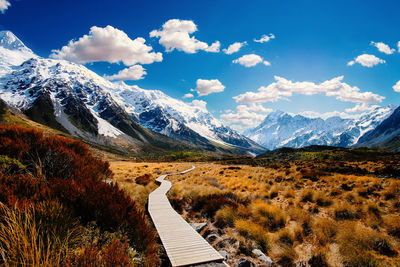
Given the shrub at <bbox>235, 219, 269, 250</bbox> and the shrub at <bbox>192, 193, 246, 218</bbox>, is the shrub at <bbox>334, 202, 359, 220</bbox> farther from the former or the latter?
the shrub at <bbox>192, 193, 246, 218</bbox>

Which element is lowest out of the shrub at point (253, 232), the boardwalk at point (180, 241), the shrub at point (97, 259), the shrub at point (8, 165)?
the boardwalk at point (180, 241)

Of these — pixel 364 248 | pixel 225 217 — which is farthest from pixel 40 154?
pixel 364 248

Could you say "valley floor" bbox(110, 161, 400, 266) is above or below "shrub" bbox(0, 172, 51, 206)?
below

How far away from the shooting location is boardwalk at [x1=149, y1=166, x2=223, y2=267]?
6.25 metres

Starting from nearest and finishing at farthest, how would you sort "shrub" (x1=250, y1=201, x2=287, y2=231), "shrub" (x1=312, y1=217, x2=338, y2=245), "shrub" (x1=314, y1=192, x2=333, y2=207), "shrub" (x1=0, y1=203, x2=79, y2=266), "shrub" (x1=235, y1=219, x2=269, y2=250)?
"shrub" (x1=0, y1=203, x2=79, y2=266) → "shrub" (x1=312, y1=217, x2=338, y2=245) → "shrub" (x1=235, y1=219, x2=269, y2=250) → "shrub" (x1=250, y1=201, x2=287, y2=231) → "shrub" (x1=314, y1=192, x2=333, y2=207)

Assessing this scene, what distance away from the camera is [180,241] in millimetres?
7422

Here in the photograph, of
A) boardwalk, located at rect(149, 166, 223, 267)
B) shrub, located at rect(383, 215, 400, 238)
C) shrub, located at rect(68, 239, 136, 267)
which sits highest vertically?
shrub, located at rect(68, 239, 136, 267)

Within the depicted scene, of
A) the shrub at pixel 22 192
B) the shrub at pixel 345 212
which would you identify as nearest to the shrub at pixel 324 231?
the shrub at pixel 345 212

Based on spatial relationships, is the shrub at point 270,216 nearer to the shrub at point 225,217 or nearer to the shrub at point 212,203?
the shrub at point 225,217

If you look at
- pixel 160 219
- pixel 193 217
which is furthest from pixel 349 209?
pixel 160 219

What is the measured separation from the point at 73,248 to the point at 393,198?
49.9ft

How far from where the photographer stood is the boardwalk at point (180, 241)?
6.25 metres

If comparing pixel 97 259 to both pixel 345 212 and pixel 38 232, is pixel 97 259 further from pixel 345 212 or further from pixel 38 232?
pixel 345 212

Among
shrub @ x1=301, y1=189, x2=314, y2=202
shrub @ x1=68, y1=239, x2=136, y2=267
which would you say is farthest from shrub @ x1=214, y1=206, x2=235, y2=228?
shrub @ x1=68, y1=239, x2=136, y2=267
